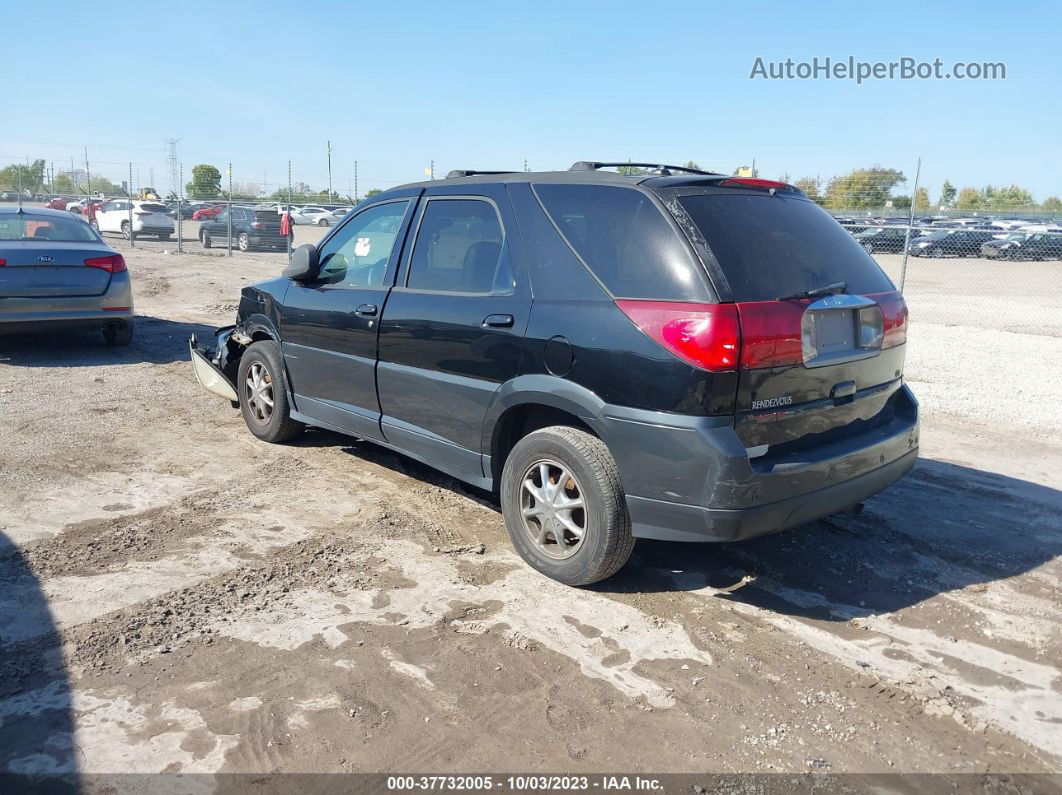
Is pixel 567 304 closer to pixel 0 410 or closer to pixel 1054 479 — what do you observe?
pixel 1054 479

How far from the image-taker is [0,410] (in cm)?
723

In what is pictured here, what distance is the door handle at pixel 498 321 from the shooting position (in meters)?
4.22

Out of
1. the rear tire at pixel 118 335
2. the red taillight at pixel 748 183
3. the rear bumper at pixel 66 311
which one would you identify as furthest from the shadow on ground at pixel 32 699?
the rear tire at pixel 118 335

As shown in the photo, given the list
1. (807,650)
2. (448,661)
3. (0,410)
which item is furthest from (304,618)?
(0,410)

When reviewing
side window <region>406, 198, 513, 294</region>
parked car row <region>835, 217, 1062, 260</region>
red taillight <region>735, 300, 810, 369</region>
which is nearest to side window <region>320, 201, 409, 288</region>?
side window <region>406, 198, 513, 294</region>

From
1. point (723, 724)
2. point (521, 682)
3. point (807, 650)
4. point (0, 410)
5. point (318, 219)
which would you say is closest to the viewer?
point (723, 724)

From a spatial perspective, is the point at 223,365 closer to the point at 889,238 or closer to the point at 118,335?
the point at 118,335

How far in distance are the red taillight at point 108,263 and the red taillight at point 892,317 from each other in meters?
A: 8.02

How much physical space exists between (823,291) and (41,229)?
28.9ft

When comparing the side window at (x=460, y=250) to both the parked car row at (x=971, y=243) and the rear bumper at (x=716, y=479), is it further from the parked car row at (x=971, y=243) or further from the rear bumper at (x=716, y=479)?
the parked car row at (x=971, y=243)

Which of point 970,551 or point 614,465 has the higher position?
point 614,465

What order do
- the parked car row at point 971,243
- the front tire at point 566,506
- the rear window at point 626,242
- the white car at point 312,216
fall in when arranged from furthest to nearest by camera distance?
the white car at point 312,216, the parked car row at point 971,243, the front tire at point 566,506, the rear window at point 626,242

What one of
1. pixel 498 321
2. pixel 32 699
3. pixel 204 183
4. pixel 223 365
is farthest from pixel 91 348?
pixel 204 183

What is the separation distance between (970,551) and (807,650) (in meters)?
1.64
